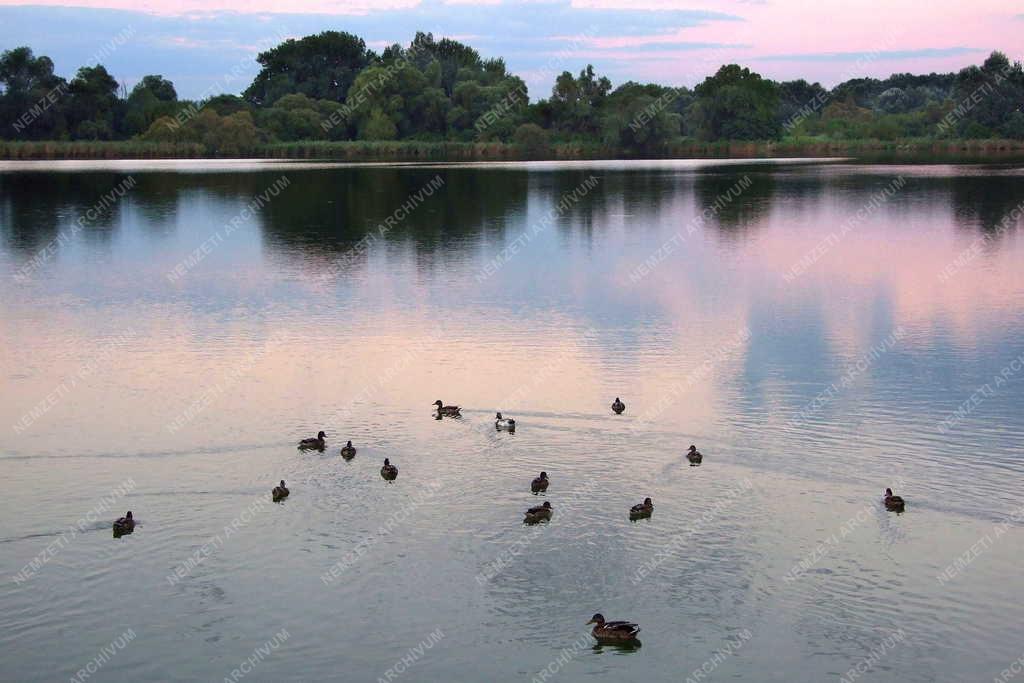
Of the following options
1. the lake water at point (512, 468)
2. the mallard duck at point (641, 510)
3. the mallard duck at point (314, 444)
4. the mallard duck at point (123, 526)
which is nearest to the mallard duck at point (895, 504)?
the lake water at point (512, 468)

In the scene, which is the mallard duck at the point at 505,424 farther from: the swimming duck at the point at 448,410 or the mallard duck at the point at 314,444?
the mallard duck at the point at 314,444

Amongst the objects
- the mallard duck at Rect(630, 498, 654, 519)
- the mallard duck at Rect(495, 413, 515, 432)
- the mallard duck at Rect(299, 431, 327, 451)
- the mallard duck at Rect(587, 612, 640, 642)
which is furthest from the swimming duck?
the mallard duck at Rect(587, 612, 640, 642)

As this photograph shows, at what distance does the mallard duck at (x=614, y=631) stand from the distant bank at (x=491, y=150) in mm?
163796

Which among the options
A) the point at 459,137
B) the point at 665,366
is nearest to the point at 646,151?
the point at 459,137

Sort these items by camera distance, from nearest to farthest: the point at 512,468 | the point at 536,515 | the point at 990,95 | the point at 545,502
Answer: the point at 536,515
the point at 545,502
the point at 512,468
the point at 990,95

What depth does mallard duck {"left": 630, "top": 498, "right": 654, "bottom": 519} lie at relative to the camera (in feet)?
71.8

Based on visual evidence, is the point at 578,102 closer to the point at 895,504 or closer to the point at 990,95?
the point at 990,95

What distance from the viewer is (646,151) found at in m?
194

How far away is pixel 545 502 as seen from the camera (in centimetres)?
2242

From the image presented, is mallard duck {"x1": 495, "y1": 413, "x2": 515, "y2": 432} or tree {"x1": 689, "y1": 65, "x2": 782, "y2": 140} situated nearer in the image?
mallard duck {"x1": 495, "y1": 413, "x2": 515, "y2": 432}

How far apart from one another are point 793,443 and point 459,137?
17306 cm

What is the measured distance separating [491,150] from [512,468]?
6636 inches

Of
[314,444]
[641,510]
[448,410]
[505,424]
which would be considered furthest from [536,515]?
[448,410]

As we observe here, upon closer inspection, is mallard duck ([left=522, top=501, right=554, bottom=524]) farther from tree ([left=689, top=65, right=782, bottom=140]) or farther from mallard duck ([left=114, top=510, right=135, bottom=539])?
tree ([left=689, top=65, right=782, bottom=140])
